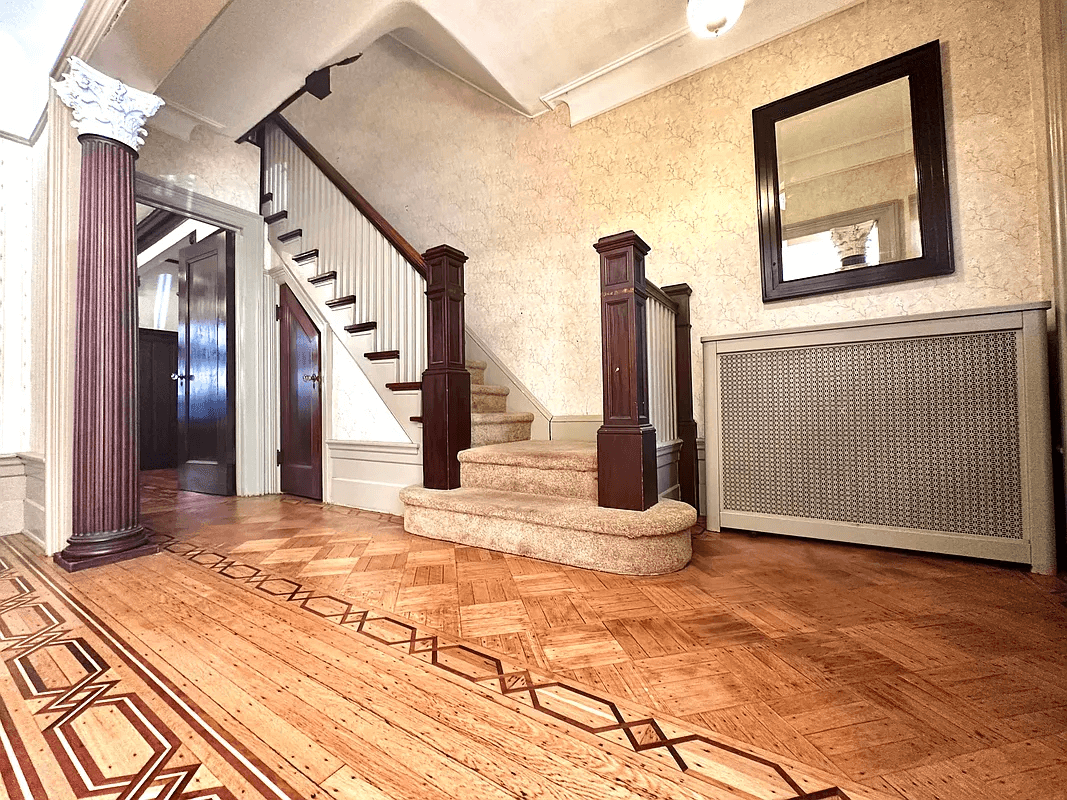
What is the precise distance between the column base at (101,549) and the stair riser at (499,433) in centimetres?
161

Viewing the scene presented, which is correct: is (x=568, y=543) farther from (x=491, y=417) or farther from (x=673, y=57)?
(x=673, y=57)

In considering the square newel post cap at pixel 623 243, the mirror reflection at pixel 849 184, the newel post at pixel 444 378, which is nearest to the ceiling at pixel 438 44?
the mirror reflection at pixel 849 184

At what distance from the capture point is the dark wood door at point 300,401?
3.39m

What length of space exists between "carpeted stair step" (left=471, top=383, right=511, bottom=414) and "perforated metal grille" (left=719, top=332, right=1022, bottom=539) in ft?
5.09

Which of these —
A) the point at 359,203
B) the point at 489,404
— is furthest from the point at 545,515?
the point at 359,203

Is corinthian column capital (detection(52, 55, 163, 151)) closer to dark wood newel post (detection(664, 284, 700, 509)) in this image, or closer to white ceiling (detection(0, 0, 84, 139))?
white ceiling (detection(0, 0, 84, 139))

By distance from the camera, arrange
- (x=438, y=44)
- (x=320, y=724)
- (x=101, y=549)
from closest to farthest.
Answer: (x=320, y=724), (x=101, y=549), (x=438, y=44)

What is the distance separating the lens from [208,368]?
3.81 metres

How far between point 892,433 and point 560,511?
1426 millimetres

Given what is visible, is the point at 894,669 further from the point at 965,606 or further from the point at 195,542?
the point at 195,542

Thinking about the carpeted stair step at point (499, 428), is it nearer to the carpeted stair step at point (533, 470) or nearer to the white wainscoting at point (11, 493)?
the carpeted stair step at point (533, 470)

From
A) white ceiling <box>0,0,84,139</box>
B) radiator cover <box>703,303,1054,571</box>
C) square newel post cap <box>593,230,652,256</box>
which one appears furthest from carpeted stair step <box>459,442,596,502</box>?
white ceiling <box>0,0,84,139</box>

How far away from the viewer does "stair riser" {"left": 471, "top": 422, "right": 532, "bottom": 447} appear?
2719 mm

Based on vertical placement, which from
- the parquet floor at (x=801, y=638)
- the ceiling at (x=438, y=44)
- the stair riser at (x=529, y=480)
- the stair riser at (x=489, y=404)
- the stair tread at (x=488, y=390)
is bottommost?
the parquet floor at (x=801, y=638)
